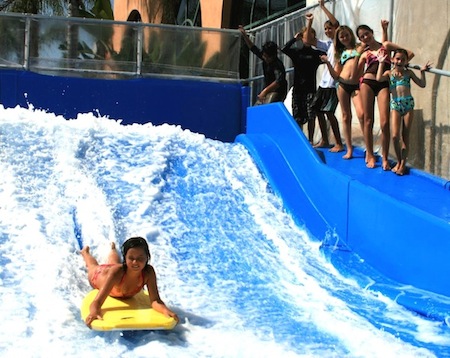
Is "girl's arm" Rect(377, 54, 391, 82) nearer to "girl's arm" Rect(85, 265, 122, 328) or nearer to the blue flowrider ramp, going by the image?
the blue flowrider ramp

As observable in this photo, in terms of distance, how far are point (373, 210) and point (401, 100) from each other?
111cm

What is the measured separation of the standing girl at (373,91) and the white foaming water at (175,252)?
41.6 inches

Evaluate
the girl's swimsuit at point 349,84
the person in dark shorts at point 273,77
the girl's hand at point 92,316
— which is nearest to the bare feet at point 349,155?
the girl's swimsuit at point 349,84

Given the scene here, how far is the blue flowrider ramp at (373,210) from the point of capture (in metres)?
4.91

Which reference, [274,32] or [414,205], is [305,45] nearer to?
[274,32]

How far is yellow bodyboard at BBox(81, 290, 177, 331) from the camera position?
4.01m

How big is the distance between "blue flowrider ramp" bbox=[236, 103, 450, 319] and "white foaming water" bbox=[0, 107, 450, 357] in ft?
0.56

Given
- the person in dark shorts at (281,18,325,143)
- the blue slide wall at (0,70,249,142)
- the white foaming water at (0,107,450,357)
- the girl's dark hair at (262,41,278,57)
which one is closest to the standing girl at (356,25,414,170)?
the white foaming water at (0,107,450,357)

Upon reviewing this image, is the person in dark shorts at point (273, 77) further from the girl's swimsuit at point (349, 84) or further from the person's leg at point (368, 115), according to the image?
the person's leg at point (368, 115)

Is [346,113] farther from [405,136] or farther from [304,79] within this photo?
[304,79]

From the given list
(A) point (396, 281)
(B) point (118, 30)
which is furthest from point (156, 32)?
(A) point (396, 281)

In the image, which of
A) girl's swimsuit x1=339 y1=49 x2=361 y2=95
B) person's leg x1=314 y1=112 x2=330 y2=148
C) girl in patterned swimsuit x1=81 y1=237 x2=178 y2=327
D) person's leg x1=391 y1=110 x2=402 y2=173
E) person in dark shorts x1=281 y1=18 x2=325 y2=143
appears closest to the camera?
girl in patterned swimsuit x1=81 y1=237 x2=178 y2=327

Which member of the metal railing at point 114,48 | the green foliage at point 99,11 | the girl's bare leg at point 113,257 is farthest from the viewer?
the green foliage at point 99,11

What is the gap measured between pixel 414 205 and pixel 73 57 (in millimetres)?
7065
